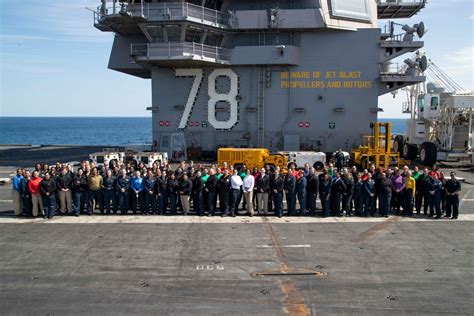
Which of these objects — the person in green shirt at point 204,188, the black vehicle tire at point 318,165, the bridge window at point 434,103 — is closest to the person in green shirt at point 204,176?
the person in green shirt at point 204,188

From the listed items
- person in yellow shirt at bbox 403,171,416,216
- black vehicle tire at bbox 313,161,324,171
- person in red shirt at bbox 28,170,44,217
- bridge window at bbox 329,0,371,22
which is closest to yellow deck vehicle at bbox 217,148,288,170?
black vehicle tire at bbox 313,161,324,171

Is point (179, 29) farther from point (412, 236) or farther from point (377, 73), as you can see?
point (412, 236)

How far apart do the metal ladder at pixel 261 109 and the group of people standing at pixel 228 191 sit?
16.9m

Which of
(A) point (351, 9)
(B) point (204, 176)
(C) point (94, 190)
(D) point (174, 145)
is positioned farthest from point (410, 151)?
(C) point (94, 190)

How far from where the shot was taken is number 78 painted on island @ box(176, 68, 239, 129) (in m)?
32.9

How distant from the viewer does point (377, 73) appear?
3212 cm

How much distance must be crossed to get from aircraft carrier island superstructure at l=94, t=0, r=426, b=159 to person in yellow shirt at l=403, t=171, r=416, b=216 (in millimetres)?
16744

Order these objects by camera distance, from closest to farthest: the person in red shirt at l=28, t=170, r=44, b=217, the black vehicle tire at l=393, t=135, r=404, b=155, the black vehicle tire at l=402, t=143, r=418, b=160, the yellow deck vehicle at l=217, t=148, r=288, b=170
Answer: the person in red shirt at l=28, t=170, r=44, b=217 < the yellow deck vehicle at l=217, t=148, r=288, b=170 < the black vehicle tire at l=402, t=143, r=418, b=160 < the black vehicle tire at l=393, t=135, r=404, b=155

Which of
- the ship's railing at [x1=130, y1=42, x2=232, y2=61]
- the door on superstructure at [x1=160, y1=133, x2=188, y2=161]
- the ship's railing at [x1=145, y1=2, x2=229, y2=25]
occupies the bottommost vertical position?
the door on superstructure at [x1=160, y1=133, x2=188, y2=161]

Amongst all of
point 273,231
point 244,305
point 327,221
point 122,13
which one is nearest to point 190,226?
point 273,231

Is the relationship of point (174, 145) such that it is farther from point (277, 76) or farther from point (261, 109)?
point (277, 76)

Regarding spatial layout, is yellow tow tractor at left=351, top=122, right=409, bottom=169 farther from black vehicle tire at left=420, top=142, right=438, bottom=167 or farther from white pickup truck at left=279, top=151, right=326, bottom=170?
black vehicle tire at left=420, top=142, right=438, bottom=167

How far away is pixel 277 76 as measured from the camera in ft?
107

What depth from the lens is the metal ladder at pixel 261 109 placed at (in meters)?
32.8
